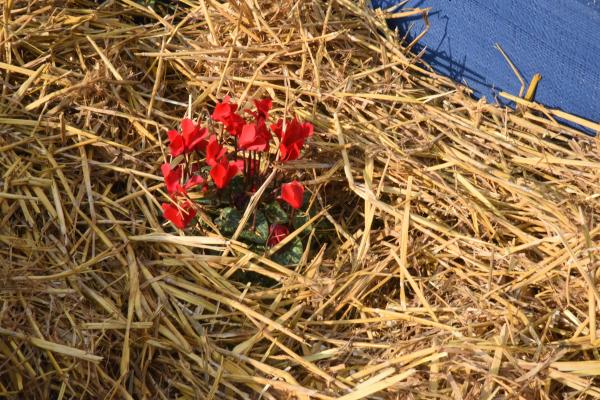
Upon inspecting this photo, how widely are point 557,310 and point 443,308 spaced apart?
0.81 feet

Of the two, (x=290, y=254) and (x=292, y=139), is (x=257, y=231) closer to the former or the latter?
(x=290, y=254)

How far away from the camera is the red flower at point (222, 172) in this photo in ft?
5.96

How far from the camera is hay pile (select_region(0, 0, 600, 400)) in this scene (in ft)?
5.59

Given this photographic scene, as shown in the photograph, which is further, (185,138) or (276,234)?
(276,234)

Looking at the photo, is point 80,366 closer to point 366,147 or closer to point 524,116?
point 366,147

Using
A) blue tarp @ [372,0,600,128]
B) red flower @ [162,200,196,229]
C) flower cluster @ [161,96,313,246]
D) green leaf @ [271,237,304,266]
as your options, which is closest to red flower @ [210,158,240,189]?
flower cluster @ [161,96,313,246]

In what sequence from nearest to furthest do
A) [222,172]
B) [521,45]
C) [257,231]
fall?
1. [222,172]
2. [257,231]
3. [521,45]

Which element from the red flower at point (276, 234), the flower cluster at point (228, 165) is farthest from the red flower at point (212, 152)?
the red flower at point (276, 234)

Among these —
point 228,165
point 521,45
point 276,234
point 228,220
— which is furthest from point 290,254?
point 521,45

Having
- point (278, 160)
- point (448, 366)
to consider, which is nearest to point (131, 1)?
point (278, 160)

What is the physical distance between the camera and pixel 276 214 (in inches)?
78.3

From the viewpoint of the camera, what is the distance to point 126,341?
1713mm

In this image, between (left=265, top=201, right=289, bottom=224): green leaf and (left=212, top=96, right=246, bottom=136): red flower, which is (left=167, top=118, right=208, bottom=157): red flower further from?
(left=265, top=201, right=289, bottom=224): green leaf

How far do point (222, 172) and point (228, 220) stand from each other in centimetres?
18
